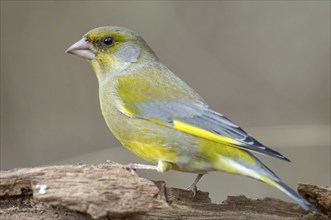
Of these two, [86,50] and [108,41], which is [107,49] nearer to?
[108,41]

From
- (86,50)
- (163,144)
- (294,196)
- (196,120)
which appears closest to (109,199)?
(163,144)

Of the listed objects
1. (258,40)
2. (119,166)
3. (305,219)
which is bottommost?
(305,219)

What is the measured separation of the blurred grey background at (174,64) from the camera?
1027cm

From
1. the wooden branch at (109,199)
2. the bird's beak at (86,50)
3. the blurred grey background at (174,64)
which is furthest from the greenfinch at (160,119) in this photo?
the blurred grey background at (174,64)

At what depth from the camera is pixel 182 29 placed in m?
10.9

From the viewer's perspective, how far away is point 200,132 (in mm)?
5734

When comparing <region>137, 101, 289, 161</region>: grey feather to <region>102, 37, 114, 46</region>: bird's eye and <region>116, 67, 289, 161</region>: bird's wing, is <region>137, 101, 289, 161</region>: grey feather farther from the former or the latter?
<region>102, 37, 114, 46</region>: bird's eye

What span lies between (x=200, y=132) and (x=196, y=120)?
0.17 meters

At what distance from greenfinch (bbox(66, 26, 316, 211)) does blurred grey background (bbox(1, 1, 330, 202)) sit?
3667 mm

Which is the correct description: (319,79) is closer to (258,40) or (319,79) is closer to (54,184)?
(258,40)

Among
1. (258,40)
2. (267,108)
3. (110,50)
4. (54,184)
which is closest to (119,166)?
(54,184)

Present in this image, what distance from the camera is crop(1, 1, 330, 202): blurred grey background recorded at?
1027 centimetres

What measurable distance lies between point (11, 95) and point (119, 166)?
5.45 meters

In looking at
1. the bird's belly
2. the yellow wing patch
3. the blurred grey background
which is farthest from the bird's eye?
the blurred grey background
